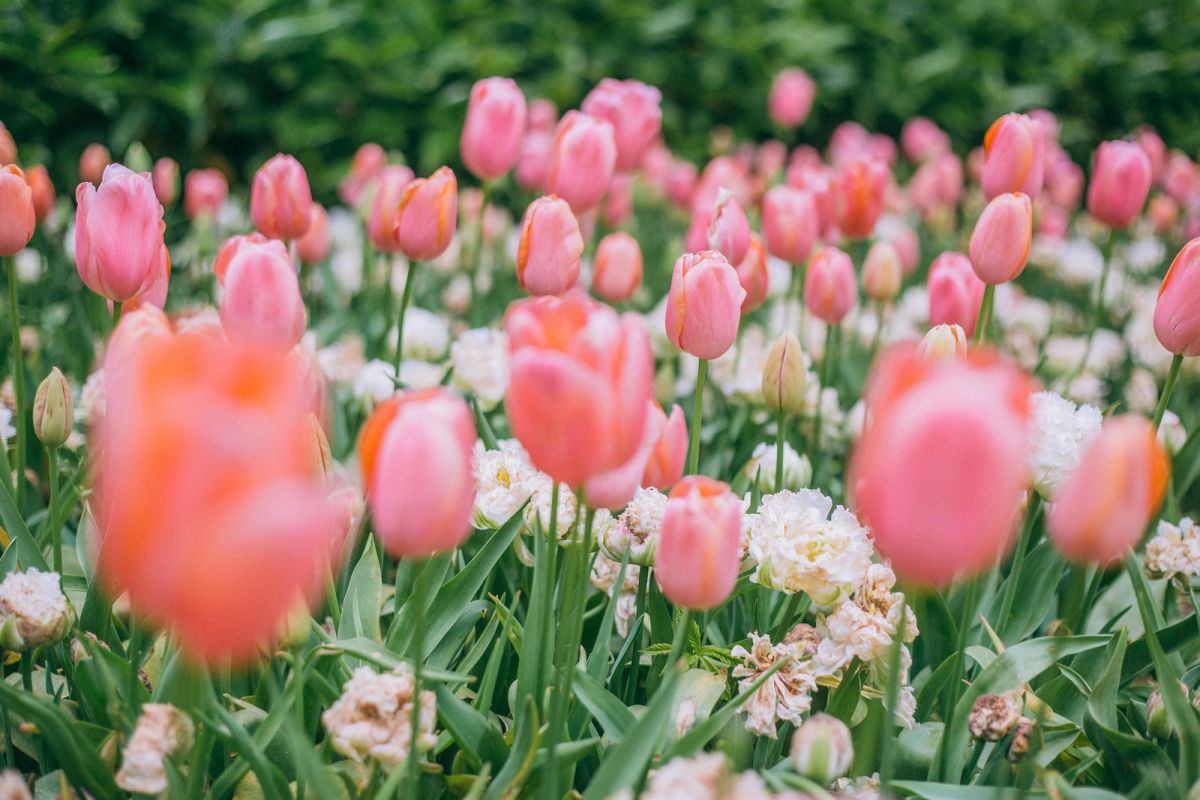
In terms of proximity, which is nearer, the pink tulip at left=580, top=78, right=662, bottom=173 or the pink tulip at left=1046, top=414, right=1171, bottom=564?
the pink tulip at left=1046, top=414, right=1171, bottom=564

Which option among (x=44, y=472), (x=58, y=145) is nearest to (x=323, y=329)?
(x=44, y=472)

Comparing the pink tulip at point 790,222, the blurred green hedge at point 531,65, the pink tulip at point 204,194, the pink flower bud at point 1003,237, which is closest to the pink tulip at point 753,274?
the pink tulip at point 790,222

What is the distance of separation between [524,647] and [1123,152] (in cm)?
149

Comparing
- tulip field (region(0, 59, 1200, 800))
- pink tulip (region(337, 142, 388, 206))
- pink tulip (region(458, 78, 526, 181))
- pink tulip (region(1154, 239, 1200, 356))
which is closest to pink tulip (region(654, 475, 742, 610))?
tulip field (region(0, 59, 1200, 800))

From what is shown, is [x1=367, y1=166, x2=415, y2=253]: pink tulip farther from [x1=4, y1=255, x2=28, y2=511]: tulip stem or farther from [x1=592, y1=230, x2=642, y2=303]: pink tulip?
[x1=4, y1=255, x2=28, y2=511]: tulip stem

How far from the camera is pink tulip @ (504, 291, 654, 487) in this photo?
2.65ft

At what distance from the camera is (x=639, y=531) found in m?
1.30

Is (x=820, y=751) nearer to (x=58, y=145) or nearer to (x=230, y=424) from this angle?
(x=230, y=424)

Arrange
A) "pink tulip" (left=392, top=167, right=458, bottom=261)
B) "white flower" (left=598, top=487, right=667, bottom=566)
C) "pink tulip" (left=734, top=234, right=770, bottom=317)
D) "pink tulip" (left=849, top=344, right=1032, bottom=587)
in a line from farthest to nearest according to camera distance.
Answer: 1. "pink tulip" (left=734, top=234, right=770, bottom=317)
2. "pink tulip" (left=392, top=167, right=458, bottom=261)
3. "white flower" (left=598, top=487, right=667, bottom=566)
4. "pink tulip" (left=849, top=344, right=1032, bottom=587)

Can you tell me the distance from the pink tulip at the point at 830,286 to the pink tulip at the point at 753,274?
0.38 ft

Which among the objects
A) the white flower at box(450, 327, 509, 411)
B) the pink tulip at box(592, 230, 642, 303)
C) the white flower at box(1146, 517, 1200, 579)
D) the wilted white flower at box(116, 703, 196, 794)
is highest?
the pink tulip at box(592, 230, 642, 303)

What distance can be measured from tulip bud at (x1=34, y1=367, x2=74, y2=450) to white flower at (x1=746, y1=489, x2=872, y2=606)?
89cm

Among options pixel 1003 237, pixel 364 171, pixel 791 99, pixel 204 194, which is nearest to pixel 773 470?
pixel 1003 237

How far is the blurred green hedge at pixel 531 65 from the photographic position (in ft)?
11.7
